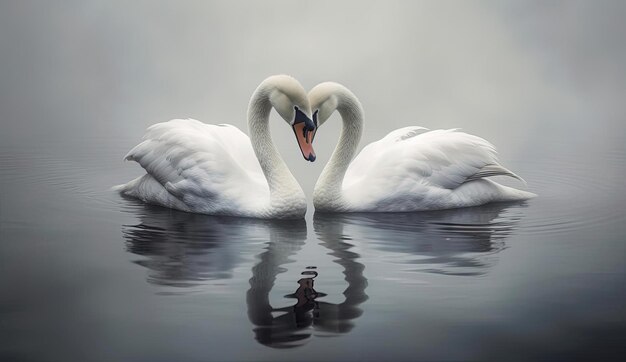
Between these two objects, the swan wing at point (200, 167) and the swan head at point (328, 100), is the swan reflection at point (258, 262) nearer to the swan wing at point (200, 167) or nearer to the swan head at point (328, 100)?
the swan wing at point (200, 167)

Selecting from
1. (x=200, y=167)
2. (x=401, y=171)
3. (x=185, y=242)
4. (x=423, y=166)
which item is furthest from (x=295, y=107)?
(x=185, y=242)

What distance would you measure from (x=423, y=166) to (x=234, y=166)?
1.70 metres

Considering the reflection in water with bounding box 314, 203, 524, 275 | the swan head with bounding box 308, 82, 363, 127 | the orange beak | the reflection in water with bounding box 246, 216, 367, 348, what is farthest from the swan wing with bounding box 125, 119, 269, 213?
the reflection in water with bounding box 246, 216, 367, 348

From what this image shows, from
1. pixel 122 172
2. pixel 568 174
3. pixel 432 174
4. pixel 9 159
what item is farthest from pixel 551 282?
pixel 9 159

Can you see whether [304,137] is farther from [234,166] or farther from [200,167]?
[200,167]

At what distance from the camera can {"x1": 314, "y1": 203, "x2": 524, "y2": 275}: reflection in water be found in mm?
6871

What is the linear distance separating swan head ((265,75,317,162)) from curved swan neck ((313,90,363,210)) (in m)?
0.55

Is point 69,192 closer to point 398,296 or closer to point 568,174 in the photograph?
point 398,296

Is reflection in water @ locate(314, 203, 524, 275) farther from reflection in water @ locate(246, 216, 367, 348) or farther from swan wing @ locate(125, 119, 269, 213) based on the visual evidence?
swan wing @ locate(125, 119, 269, 213)

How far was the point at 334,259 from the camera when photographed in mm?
6895

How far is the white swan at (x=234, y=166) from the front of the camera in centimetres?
805

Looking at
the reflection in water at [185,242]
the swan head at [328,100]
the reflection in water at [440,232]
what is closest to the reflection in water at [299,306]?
the reflection in water at [185,242]

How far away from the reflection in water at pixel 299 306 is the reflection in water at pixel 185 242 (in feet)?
0.95

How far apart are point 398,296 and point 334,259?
41.2 inches
